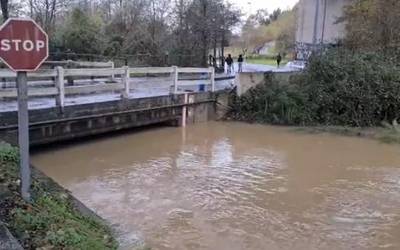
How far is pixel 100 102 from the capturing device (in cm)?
1269

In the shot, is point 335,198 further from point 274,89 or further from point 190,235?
point 274,89

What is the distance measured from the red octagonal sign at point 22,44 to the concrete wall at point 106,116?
4.82 metres

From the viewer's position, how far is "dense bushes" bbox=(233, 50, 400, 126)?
672 inches

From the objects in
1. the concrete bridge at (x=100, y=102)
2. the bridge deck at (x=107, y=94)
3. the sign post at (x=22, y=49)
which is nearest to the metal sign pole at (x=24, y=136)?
the sign post at (x=22, y=49)

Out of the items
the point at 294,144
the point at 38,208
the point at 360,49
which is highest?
the point at 360,49

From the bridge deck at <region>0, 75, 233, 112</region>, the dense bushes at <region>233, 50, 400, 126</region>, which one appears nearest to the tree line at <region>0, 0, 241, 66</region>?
the bridge deck at <region>0, 75, 233, 112</region>

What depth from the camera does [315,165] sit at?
459 inches

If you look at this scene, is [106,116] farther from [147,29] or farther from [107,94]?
[147,29]

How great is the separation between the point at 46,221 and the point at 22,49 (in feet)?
5.50

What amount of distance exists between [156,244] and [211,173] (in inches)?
166

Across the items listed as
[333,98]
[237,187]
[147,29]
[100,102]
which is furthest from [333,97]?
[147,29]

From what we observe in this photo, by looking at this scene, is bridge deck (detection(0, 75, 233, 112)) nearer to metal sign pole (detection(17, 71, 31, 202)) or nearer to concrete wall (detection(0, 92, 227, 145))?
concrete wall (detection(0, 92, 227, 145))

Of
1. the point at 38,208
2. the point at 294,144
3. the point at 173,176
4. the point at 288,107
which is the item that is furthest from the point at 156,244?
the point at 288,107

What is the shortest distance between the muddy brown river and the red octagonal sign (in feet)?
7.18
